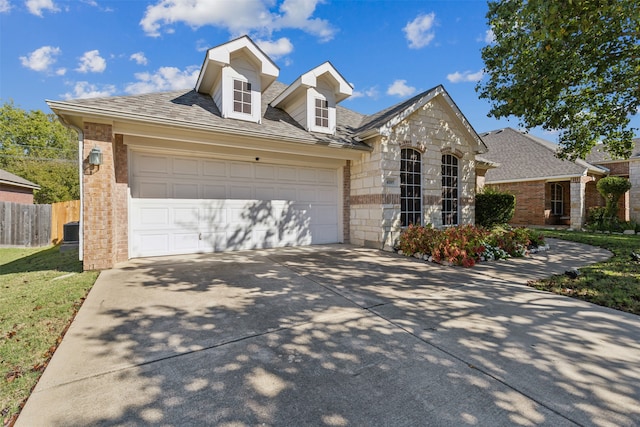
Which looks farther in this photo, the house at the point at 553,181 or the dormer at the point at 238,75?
the house at the point at 553,181

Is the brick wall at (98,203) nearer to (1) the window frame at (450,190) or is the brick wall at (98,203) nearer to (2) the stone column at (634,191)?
(1) the window frame at (450,190)

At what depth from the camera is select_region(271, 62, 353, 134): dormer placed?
9469 millimetres

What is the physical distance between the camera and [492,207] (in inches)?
485

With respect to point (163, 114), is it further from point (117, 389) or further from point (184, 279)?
point (117, 389)

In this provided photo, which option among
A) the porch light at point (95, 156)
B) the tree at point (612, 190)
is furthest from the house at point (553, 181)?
the porch light at point (95, 156)

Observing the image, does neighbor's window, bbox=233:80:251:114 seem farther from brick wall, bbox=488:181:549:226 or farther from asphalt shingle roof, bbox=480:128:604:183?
asphalt shingle roof, bbox=480:128:604:183

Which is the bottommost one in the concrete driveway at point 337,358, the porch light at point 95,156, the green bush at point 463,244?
the concrete driveway at point 337,358

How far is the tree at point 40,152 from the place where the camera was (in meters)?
25.6

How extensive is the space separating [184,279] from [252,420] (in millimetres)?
4123

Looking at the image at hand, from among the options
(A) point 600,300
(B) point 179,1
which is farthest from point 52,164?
(A) point 600,300

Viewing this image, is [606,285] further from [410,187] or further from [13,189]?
[13,189]

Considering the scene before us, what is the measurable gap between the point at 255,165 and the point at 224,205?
1577mm

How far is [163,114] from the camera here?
688 centimetres

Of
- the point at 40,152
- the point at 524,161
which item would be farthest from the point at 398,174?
the point at 40,152
